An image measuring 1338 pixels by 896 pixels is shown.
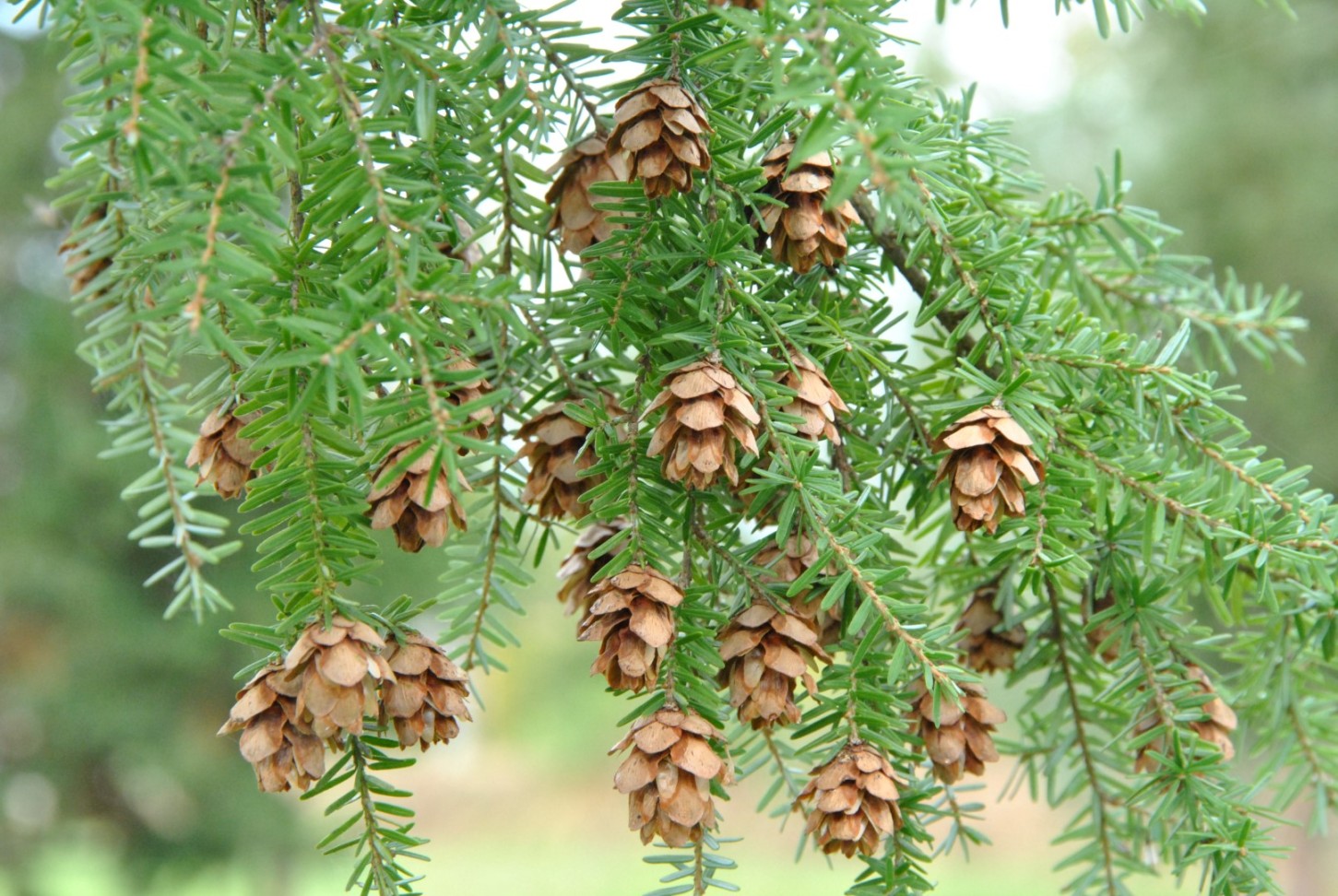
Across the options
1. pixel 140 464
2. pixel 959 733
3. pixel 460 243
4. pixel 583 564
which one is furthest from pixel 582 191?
pixel 140 464

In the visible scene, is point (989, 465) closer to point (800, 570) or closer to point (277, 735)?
point (800, 570)

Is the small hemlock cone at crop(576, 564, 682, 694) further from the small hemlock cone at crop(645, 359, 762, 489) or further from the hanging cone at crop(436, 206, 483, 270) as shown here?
the hanging cone at crop(436, 206, 483, 270)

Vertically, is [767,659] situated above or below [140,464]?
below

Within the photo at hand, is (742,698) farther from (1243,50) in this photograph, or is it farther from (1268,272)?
(1243,50)

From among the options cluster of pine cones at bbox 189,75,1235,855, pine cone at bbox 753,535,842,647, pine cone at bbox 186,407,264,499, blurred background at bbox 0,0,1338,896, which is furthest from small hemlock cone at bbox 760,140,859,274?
blurred background at bbox 0,0,1338,896

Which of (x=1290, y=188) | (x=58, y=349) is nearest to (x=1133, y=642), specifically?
(x=58, y=349)

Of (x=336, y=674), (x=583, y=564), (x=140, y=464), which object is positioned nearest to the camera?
(x=336, y=674)

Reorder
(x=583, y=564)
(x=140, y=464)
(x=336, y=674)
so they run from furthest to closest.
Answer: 1. (x=140, y=464)
2. (x=583, y=564)
3. (x=336, y=674)

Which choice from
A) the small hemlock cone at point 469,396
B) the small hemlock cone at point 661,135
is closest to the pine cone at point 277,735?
the small hemlock cone at point 469,396
